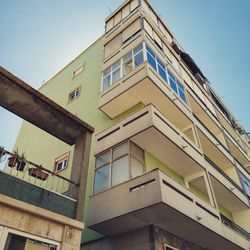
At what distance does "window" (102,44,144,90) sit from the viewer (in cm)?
1471

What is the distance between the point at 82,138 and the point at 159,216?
3.94 m

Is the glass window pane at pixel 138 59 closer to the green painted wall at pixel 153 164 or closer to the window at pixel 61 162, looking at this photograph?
the green painted wall at pixel 153 164

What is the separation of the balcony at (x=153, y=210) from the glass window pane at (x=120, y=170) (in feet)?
2.00

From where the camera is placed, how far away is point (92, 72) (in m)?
19.5

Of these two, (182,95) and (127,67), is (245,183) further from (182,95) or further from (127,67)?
(127,67)

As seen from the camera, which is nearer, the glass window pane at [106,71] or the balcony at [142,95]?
the balcony at [142,95]

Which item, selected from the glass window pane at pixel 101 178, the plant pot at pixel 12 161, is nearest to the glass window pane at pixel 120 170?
the glass window pane at pixel 101 178

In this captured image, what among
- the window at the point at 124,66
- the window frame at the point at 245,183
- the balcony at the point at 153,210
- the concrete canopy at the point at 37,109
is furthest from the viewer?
the window frame at the point at 245,183

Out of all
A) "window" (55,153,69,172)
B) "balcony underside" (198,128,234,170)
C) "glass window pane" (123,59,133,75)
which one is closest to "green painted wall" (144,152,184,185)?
"balcony underside" (198,128,234,170)

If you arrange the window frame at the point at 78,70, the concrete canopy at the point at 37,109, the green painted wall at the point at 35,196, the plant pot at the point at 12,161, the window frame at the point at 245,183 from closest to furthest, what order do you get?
the green painted wall at the point at 35,196, the plant pot at the point at 12,161, the concrete canopy at the point at 37,109, the window frame at the point at 245,183, the window frame at the point at 78,70

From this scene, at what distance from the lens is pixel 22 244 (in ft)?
21.1

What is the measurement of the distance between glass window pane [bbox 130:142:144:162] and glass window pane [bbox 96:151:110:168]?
49.7 inches

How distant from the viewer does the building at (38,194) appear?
652 centimetres

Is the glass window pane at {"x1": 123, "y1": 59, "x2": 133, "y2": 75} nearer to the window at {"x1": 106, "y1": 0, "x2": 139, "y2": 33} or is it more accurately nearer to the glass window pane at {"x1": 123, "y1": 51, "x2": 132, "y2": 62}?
the glass window pane at {"x1": 123, "y1": 51, "x2": 132, "y2": 62}
